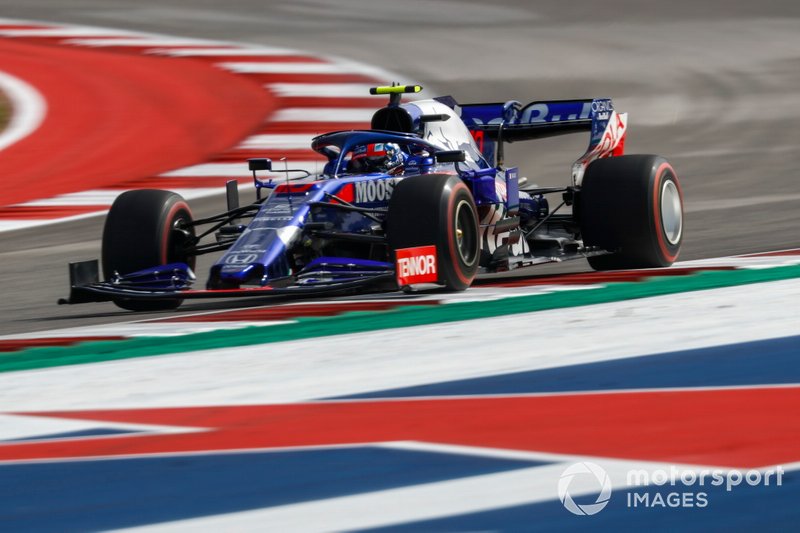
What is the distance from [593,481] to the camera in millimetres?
4199

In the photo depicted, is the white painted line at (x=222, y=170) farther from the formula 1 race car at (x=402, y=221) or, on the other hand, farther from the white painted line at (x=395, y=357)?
the white painted line at (x=395, y=357)

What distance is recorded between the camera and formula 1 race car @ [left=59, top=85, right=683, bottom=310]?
8375mm

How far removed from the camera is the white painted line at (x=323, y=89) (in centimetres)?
2020

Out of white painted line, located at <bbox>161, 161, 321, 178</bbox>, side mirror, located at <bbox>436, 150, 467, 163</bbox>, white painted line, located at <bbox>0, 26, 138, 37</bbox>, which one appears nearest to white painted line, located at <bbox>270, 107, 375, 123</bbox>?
white painted line, located at <bbox>161, 161, 321, 178</bbox>

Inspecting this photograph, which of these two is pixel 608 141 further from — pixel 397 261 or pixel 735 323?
pixel 735 323

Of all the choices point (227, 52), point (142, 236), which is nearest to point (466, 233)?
point (142, 236)

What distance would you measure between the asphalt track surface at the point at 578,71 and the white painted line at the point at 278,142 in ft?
7.83

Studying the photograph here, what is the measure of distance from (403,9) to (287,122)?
1106 centimetres

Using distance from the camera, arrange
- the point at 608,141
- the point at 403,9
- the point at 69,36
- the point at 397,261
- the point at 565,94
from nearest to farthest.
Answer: the point at 397,261, the point at 608,141, the point at 565,94, the point at 69,36, the point at 403,9

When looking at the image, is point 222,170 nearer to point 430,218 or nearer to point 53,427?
point 430,218

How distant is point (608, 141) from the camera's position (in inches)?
417

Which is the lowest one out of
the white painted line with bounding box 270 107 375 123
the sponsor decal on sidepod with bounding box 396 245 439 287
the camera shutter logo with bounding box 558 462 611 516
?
the camera shutter logo with bounding box 558 462 611 516

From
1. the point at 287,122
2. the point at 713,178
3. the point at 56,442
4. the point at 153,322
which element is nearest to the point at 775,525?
the point at 56,442

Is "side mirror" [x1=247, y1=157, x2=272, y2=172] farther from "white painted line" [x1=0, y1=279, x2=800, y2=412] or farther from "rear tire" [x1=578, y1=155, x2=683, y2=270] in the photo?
"white painted line" [x1=0, y1=279, x2=800, y2=412]
